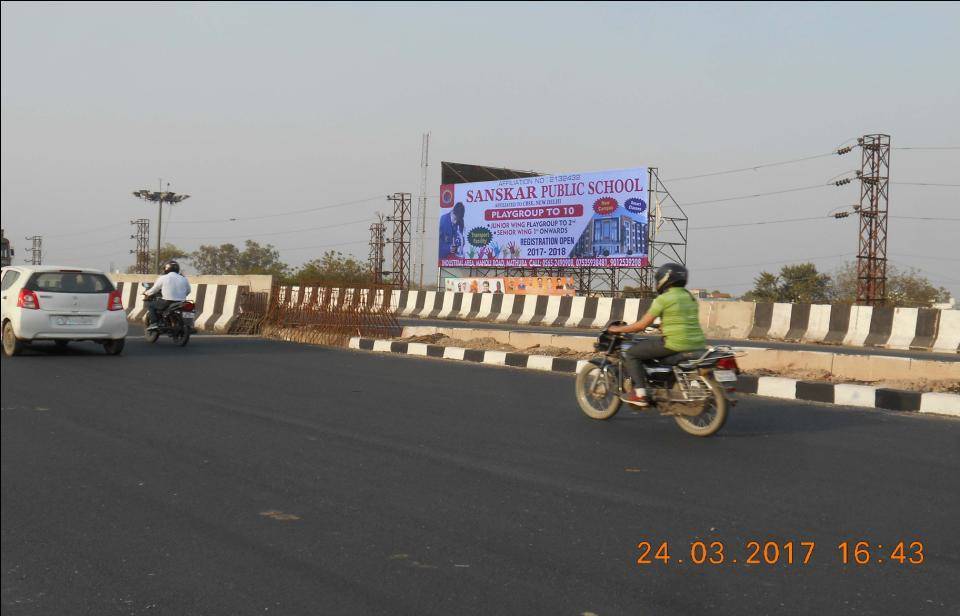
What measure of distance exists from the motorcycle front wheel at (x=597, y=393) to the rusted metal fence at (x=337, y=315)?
9.81 m

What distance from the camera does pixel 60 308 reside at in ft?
44.2

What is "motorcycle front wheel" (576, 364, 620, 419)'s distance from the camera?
861 cm

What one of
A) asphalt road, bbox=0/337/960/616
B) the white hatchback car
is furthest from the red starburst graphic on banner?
asphalt road, bbox=0/337/960/616

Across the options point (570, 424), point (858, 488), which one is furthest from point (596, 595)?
point (570, 424)

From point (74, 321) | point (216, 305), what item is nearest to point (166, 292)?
point (74, 321)

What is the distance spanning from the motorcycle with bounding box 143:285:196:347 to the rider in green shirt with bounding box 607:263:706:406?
10.3 metres

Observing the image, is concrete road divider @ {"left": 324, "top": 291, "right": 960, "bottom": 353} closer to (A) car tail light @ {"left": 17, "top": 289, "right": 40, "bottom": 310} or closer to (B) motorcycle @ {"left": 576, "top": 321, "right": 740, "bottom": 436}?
(A) car tail light @ {"left": 17, "top": 289, "right": 40, "bottom": 310}

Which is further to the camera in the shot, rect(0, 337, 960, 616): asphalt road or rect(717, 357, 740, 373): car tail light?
rect(717, 357, 740, 373): car tail light

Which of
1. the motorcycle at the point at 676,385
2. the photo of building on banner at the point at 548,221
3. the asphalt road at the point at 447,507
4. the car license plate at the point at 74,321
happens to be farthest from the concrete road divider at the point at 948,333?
the photo of building on banner at the point at 548,221

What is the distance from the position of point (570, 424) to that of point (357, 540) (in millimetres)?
4207

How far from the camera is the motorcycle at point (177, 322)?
1639 cm

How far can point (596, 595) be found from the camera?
3.69 meters

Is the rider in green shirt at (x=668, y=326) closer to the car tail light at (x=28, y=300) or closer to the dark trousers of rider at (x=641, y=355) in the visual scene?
the dark trousers of rider at (x=641, y=355)

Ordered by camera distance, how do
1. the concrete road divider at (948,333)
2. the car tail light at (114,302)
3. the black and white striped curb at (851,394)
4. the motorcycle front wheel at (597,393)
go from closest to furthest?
the motorcycle front wheel at (597,393), the black and white striped curb at (851,394), the car tail light at (114,302), the concrete road divider at (948,333)
